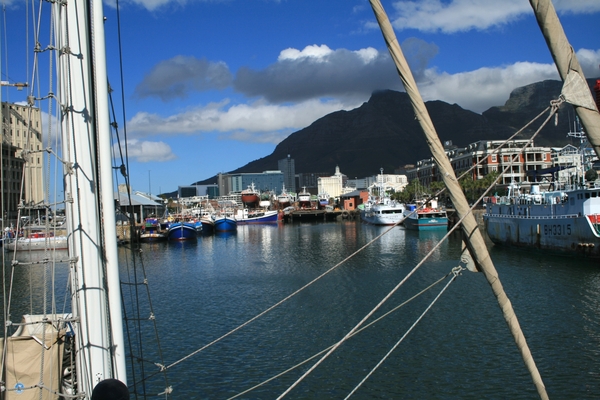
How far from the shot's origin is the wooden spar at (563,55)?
4.60m

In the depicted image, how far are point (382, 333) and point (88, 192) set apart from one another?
1316 centimetres

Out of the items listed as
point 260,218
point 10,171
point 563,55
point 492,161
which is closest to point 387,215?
point 492,161

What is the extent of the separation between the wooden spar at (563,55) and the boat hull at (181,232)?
65.1m

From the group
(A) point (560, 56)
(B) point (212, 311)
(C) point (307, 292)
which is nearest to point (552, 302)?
(C) point (307, 292)

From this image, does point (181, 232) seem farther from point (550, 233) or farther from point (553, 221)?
point (553, 221)

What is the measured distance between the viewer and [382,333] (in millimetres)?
17141

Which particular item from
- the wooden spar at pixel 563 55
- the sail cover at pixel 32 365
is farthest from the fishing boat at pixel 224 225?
the wooden spar at pixel 563 55

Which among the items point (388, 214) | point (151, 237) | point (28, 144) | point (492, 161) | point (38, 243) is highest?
point (492, 161)

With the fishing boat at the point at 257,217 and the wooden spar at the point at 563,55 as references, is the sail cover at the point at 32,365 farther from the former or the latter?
the fishing boat at the point at 257,217

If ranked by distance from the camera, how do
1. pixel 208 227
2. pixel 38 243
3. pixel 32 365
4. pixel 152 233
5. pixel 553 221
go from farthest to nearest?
pixel 208 227 → pixel 152 233 → pixel 38 243 → pixel 553 221 → pixel 32 365

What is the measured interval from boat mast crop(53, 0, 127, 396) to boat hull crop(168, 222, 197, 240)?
206 ft

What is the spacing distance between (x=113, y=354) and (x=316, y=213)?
115747mm

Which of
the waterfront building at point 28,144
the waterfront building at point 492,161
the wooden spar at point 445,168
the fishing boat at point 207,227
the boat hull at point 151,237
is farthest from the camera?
the fishing boat at point 207,227

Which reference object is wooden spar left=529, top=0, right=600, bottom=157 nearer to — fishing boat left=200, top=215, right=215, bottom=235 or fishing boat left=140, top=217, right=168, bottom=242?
fishing boat left=140, top=217, right=168, bottom=242
